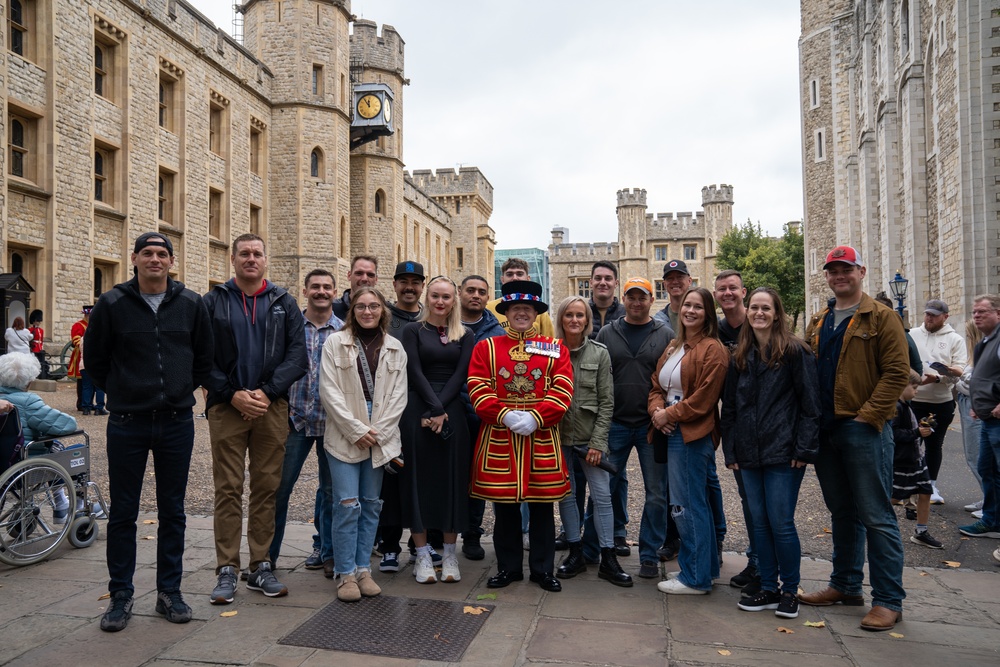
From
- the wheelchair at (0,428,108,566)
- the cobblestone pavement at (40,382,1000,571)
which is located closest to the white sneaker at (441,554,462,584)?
the cobblestone pavement at (40,382,1000,571)

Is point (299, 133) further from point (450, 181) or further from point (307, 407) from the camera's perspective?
point (450, 181)

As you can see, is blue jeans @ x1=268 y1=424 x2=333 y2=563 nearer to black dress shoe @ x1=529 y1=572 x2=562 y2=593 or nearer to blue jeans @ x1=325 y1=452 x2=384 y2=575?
blue jeans @ x1=325 y1=452 x2=384 y2=575

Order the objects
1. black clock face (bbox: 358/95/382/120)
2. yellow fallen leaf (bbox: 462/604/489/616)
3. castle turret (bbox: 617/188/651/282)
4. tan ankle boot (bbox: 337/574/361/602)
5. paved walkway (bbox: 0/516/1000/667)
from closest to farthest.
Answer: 1. paved walkway (bbox: 0/516/1000/667)
2. yellow fallen leaf (bbox: 462/604/489/616)
3. tan ankle boot (bbox: 337/574/361/602)
4. black clock face (bbox: 358/95/382/120)
5. castle turret (bbox: 617/188/651/282)

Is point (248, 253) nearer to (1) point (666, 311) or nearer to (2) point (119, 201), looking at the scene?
(1) point (666, 311)

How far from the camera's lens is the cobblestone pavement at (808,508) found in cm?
546

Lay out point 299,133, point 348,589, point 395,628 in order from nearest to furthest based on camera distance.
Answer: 1. point 395,628
2. point 348,589
3. point 299,133

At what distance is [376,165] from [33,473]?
3076 centimetres

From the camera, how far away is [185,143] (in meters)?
22.6

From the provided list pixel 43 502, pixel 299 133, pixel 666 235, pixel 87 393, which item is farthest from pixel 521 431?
pixel 666 235

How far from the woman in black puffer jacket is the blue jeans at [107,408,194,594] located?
10.3ft

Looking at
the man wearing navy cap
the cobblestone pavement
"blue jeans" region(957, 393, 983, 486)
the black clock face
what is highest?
the black clock face

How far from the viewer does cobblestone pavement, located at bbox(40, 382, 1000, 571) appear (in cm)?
546

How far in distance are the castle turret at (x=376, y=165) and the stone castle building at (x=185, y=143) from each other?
2.6 inches

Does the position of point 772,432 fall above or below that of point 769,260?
below
